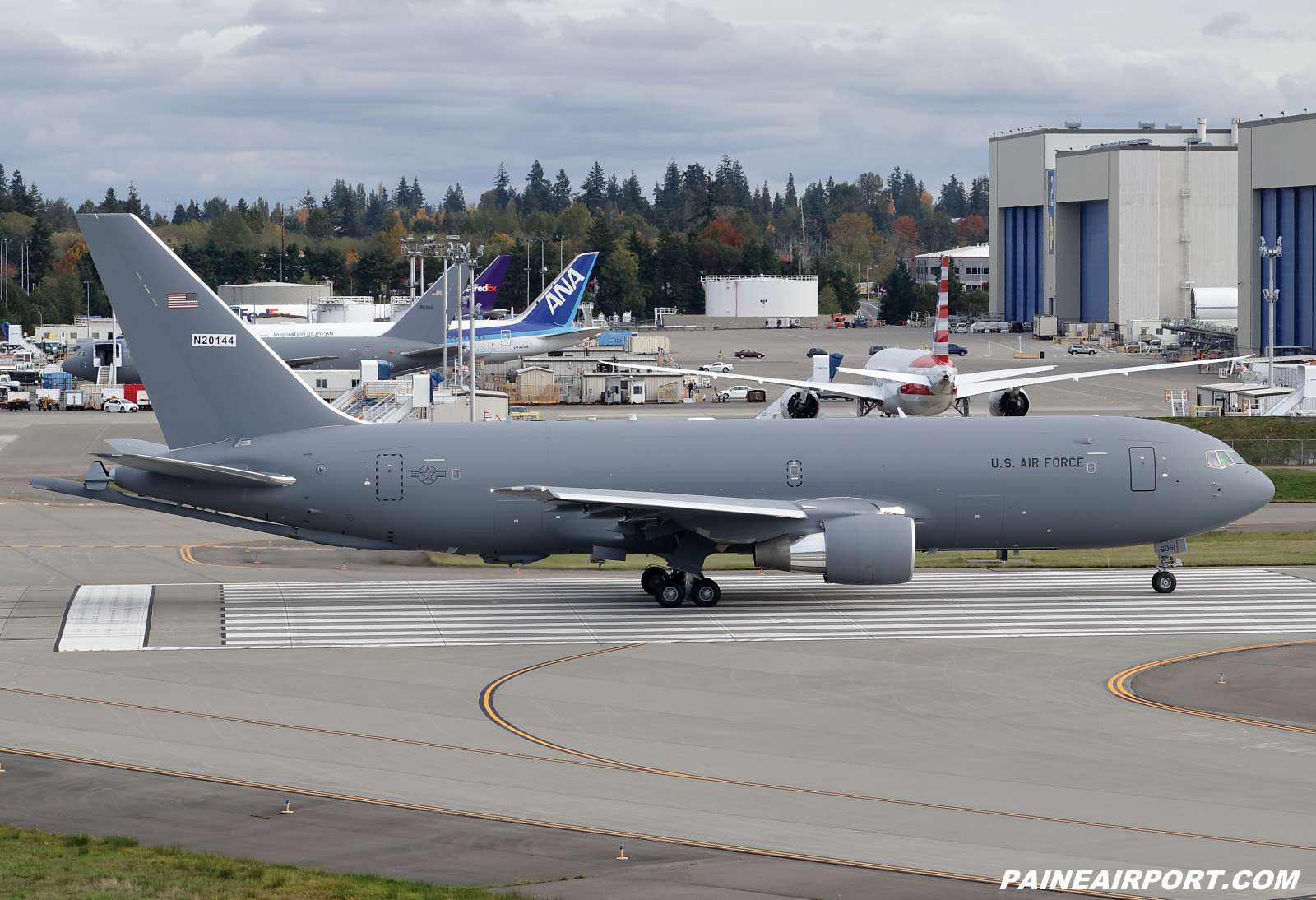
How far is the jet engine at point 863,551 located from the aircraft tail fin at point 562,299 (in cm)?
8491

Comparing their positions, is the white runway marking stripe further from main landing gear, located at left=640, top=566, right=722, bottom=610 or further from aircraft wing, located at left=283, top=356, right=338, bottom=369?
aircraft wing, located at left=283, top=356, right=338, bottom=369

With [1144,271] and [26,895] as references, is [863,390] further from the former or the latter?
[1144,271]

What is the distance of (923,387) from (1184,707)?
168 ft

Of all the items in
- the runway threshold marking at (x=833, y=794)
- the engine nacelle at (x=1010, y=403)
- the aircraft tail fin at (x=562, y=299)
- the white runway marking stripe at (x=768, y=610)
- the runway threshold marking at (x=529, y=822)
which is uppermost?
the aircraft tail fin at (x=562, y=299)

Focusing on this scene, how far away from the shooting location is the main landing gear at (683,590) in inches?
1471

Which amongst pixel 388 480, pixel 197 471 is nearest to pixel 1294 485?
pixel 388 480

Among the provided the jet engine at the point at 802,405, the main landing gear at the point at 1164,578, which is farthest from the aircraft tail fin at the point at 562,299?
the main landing gear at the point at 1164,578

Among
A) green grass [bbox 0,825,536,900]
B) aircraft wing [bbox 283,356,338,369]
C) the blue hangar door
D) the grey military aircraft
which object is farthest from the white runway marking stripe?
the blue hangar door

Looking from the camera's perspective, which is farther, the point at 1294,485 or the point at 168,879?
the point at 1294,485

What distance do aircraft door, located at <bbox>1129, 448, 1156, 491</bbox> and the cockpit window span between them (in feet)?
5.54

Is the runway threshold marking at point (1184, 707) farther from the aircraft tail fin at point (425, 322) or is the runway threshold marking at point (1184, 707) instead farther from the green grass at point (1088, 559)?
the aircraft tail fin at point (425, 322)

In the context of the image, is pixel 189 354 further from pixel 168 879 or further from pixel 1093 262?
pixel 1093 262

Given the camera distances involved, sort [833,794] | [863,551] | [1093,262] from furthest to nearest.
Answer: [1093,262] < [863,551] < [833,794]
